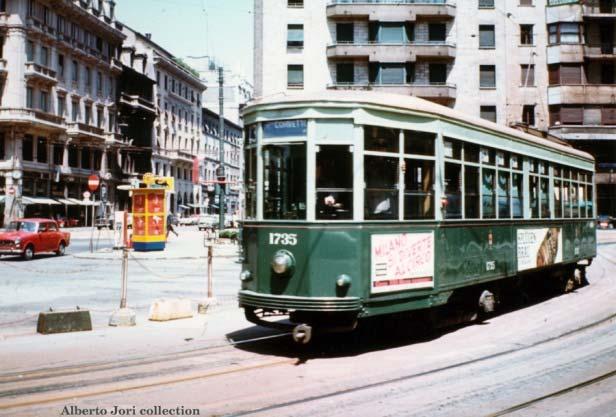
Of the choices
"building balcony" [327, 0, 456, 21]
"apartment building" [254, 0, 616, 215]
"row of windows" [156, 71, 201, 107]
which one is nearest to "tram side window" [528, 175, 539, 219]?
"apartment building" [254, 0, 616, 215]

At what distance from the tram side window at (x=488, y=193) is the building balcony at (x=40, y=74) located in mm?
43714

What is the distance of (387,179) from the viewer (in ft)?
26.0

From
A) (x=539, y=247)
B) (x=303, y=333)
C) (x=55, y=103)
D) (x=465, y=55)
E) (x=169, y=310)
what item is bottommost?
(x=169, y=310)

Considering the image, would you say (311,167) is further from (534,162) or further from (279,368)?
(534,162)

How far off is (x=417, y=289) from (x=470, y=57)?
133 feet

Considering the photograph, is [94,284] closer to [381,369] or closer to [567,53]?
[381,369]

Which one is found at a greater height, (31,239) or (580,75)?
(580,75)

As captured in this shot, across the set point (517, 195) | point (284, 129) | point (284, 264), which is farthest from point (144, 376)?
point (517, 195)

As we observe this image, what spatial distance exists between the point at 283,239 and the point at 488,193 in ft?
13.2

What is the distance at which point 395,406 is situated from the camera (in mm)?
5648

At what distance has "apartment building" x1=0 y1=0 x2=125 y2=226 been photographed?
1751 inches

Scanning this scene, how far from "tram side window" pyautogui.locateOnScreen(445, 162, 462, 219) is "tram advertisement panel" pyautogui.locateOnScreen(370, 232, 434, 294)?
678 mm

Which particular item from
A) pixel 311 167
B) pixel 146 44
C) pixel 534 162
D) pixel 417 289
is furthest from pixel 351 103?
pixel 146 44

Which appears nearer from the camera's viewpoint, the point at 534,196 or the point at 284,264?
the point at 284,264
